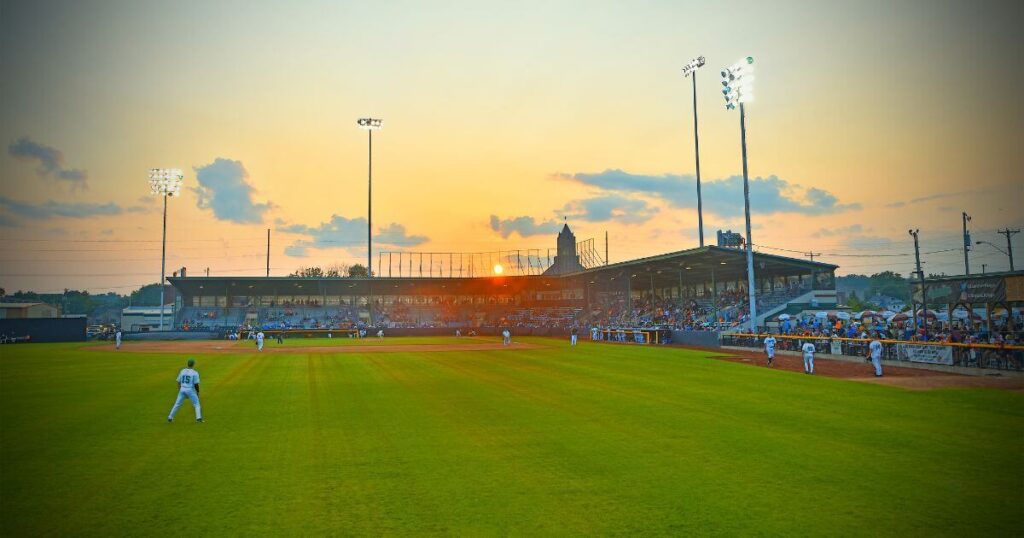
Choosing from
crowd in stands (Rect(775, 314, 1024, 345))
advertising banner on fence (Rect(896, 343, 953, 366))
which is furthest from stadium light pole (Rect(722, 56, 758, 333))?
advertising banner on fence (Rect(896, 343, 953, 366))

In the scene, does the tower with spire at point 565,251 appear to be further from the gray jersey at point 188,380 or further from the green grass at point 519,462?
the gray jersey at point 188,380

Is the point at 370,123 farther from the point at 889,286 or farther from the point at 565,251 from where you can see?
the point at 889,286

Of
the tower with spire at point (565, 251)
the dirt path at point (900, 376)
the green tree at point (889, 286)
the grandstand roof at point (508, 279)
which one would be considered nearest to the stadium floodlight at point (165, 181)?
the grandstand roof at point (508, 279)

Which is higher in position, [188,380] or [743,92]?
[743,92]

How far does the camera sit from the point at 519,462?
37.0 ft

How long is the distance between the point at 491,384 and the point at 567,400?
5.04 m

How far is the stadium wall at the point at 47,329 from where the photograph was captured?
67.2 m

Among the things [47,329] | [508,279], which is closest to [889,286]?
[508,279]

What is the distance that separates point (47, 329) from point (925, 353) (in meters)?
82.4

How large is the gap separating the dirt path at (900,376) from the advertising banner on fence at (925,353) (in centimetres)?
75

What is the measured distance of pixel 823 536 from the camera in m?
7.55

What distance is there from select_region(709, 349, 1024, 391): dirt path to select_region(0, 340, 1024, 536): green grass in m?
1.94

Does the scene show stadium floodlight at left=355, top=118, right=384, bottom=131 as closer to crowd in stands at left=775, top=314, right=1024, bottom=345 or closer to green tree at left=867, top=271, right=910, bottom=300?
crowd in stands at left=775, top=314, right=1024, bottom=345

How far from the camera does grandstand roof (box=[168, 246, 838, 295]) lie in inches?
2233
